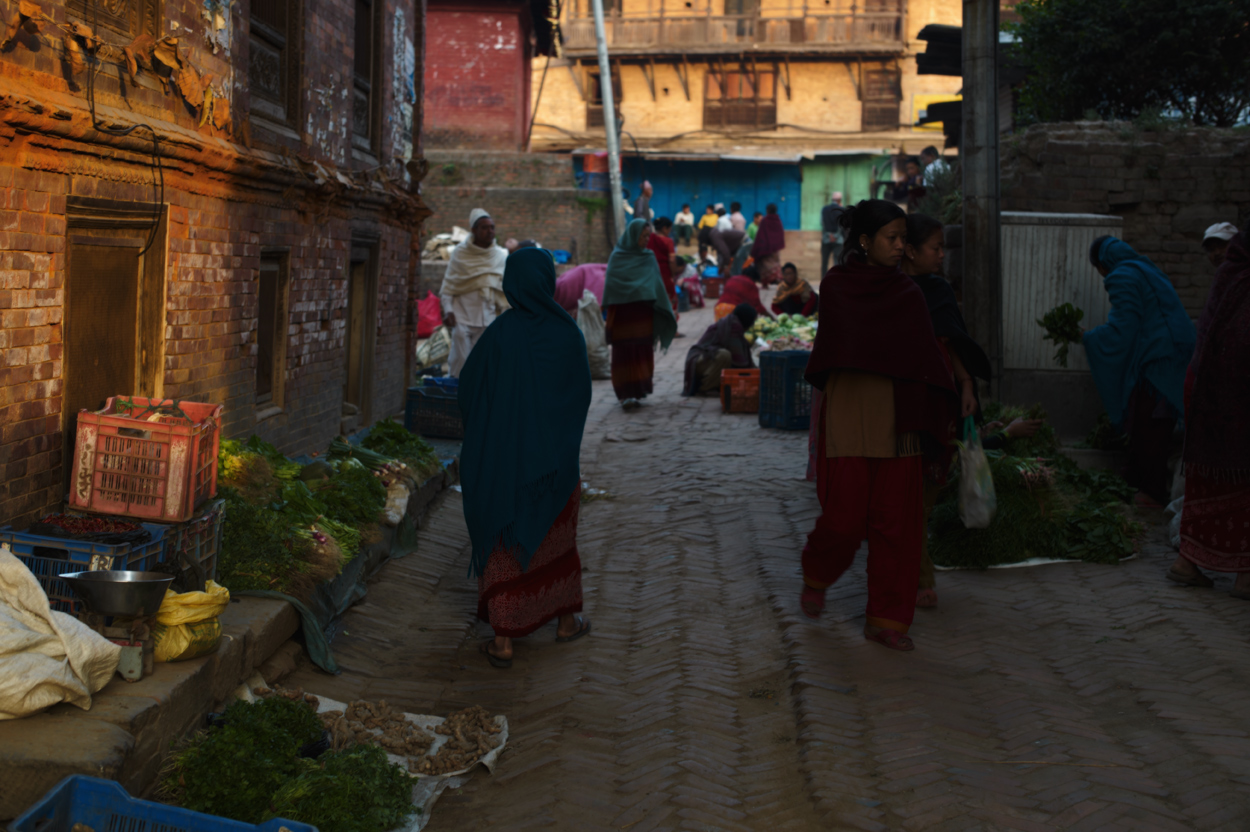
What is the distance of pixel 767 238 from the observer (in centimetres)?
2286

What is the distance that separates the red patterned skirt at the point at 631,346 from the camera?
12.4 m

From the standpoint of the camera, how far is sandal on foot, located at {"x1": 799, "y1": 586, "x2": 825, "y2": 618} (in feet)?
17.8

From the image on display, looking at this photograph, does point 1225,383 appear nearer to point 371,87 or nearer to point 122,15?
point 122,15

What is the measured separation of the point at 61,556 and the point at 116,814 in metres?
1.52

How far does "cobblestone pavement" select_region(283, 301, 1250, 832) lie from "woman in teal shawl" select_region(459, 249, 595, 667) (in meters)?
0.31

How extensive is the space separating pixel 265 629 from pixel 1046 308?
6.95 metres

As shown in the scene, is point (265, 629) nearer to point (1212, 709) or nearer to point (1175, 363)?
point (1212, 709)

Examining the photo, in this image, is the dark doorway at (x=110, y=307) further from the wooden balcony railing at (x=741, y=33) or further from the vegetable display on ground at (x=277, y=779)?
the wooden balcony railing at (x=741, y=33)

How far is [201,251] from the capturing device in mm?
6414

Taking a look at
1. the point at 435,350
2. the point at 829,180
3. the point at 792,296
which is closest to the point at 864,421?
the point at 435,350

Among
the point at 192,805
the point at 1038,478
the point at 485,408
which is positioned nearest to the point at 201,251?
the point at 485,408

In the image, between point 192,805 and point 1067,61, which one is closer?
point 192,805

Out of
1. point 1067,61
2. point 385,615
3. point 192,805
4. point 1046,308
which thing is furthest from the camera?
point 1067,61

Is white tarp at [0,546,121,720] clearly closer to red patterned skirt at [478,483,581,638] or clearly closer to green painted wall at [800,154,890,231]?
red patterned skirt at [478,483,581,638]
